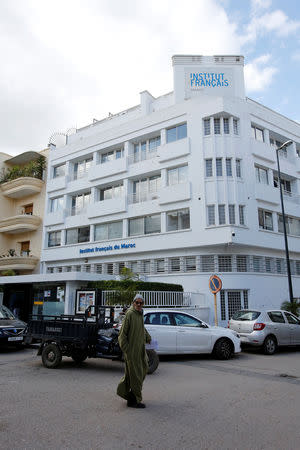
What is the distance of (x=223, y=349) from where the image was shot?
10680 millimetres

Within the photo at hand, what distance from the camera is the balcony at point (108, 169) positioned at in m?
27.1

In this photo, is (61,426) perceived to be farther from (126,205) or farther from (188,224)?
(126,205)

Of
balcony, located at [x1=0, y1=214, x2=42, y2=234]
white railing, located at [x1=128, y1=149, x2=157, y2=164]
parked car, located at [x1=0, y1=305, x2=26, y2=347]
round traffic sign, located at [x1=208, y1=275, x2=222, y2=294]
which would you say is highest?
white railing, located at [x1=128, y1=149, x2=157, y2=164]

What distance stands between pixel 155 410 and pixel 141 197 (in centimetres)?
2160

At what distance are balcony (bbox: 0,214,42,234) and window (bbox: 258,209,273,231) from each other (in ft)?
65.4

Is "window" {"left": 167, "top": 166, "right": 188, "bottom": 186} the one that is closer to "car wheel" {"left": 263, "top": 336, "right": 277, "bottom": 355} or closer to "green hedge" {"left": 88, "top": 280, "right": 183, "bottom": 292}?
"green hedge" {"left": 88, "top": 280, "right": 183, "bottom": 292}

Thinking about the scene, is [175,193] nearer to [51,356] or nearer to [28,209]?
[51,356]

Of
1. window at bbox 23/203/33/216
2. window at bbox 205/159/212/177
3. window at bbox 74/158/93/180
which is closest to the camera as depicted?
window at bbox 205/159/212/177

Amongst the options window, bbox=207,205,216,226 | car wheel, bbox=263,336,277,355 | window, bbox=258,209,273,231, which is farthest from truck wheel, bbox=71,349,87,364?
window, bbox=258,209,273,231

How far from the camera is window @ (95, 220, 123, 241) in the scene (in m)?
26.7

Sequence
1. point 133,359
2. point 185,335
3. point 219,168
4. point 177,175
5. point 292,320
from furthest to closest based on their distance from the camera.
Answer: point 177,175 → point 219,168 → point 292,320 → point 185,335 → point 133,359

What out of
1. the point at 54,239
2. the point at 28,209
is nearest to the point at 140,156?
the point at 54,239

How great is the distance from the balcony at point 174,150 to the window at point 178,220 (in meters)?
3.98

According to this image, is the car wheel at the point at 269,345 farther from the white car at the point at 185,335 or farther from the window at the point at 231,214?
the window at the point at 231,214
